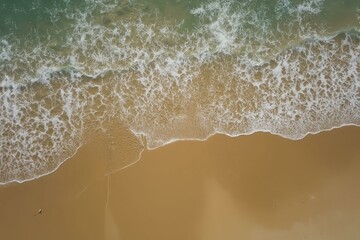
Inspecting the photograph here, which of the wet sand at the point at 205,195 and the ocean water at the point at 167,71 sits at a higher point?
the ocean water at the point at 167,71

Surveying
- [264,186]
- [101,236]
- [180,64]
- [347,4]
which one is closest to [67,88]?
[180,64]

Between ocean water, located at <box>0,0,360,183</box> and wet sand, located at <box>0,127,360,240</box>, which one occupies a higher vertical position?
ocean water, located at <box>0,0,360,183</box>

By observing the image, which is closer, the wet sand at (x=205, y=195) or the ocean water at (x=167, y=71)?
the wet sand at (x=205, y=195)

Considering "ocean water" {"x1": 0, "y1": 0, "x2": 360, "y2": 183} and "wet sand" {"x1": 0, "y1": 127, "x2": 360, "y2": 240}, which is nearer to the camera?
"wet sand" {"x1": 0, "y1": 127, "x2": 360, "y2": 240}

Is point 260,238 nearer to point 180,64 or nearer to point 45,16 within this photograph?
point 180,64
